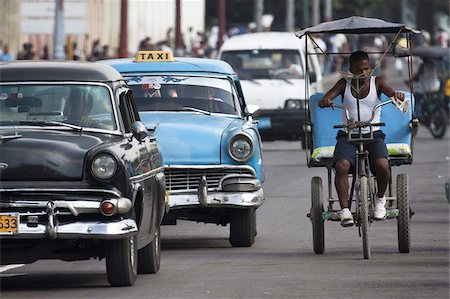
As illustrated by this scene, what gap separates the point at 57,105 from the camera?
41.6 feet

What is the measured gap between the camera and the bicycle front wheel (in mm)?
14047

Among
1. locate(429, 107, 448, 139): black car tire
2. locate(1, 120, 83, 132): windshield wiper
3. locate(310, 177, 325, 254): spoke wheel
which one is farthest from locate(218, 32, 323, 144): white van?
locate(1, 120, 83, 132): windshield wiper

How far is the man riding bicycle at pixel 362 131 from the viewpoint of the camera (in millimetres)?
14484

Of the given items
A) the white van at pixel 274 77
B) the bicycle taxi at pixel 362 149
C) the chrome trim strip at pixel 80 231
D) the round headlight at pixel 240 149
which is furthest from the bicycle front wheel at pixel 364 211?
the white van at pixel 274 77

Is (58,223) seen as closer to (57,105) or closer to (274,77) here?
(57,105)

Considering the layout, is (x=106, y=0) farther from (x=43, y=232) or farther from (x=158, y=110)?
(x=43, y=232)

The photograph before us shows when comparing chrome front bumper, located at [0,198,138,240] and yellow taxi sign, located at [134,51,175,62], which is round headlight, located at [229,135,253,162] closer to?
yellow taxi sign, located at [134,51,175,62]

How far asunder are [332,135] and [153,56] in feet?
8.29

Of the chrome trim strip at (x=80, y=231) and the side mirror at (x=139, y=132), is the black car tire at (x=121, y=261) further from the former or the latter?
the side mirror at (x=139, y=132)

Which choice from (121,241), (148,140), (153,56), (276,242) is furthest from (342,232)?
(121,241)

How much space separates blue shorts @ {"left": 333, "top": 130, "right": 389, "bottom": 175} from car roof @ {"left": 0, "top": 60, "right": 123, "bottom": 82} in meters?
2.39

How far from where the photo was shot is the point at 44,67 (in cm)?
1287

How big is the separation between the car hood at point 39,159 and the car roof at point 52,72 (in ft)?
3.06

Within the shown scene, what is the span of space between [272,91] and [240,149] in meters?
15.7
